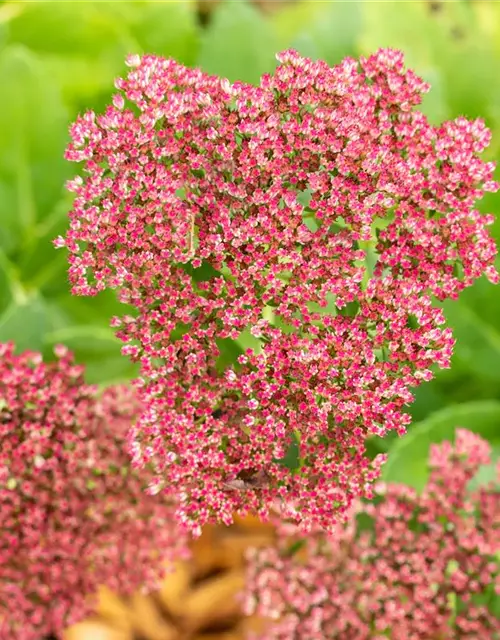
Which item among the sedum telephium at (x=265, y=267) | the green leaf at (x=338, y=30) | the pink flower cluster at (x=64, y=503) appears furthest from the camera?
the green leaf at (x=338, y=30)

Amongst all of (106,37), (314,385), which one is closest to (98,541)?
(314,385)

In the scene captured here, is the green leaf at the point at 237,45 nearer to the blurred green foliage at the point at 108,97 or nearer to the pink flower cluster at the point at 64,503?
the blurred green foliage at the point at 108,97

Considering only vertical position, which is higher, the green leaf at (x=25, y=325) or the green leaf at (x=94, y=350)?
the green leaf at (x=25, y=325)

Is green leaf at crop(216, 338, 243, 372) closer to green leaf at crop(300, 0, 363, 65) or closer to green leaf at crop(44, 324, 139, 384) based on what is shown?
green leaf at crop(44, 324, 139, 384)

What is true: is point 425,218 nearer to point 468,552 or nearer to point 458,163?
point 458,163

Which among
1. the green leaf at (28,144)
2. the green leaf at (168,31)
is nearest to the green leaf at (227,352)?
the green leaf at (28,144)

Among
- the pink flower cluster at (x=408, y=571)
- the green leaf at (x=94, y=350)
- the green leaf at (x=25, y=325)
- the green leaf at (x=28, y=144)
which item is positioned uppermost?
the green leaf at (x=28, y=144)

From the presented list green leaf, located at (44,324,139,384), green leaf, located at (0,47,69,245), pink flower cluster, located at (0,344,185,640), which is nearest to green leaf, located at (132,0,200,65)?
green leaf, located at (0,47,69,245)
